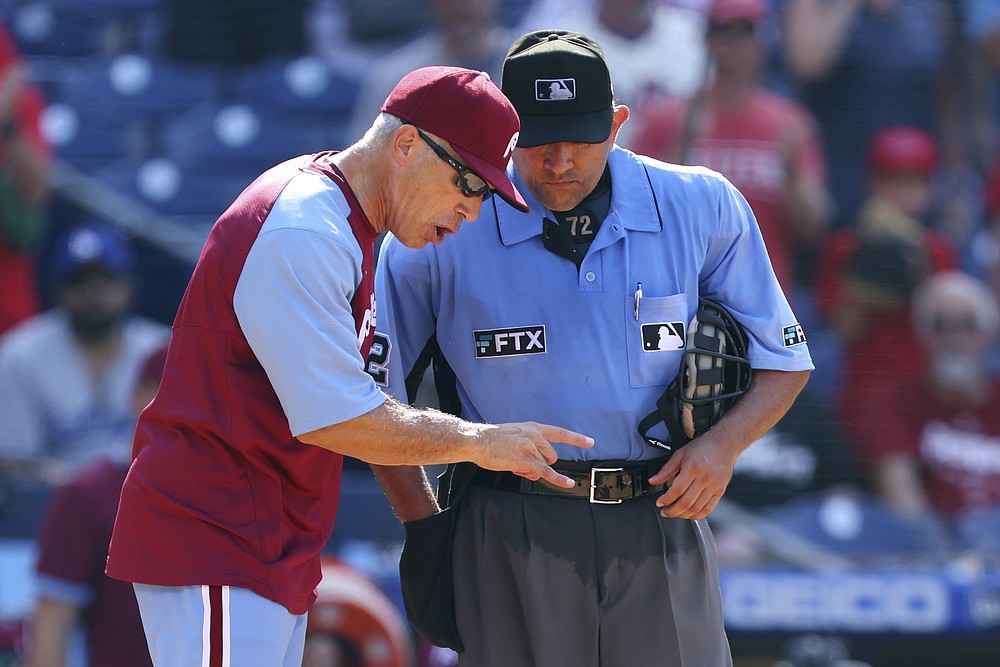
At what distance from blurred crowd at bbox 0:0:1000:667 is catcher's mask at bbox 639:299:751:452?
2.85 metres

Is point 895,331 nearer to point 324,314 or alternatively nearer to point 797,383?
point 797,383

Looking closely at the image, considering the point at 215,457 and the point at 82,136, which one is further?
the point at 82,136

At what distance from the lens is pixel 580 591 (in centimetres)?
259

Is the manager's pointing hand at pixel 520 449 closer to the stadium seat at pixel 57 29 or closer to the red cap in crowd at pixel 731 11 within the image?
the red cap in crowd at pixel 731 11

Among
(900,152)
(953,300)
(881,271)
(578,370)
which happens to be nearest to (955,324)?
(953,300)

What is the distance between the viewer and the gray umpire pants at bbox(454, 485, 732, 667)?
2588mm

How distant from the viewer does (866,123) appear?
5.95 m

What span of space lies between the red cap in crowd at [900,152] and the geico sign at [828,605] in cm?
202

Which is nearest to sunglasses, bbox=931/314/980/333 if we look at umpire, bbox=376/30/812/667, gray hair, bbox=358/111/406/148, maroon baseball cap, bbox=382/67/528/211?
umpire, bbox=376/30/812/667

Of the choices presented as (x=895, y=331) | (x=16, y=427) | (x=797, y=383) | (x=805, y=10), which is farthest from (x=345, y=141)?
(x=797, y=383)

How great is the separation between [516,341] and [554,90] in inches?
21.2

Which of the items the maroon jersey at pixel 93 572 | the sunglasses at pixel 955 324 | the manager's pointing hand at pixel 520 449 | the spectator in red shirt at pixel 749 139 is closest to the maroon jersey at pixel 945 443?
the sunglasses at pixel 955 324

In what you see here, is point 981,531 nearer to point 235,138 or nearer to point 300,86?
point 300,86

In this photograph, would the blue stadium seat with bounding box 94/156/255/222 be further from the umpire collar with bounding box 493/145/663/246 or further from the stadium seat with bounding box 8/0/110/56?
the umpire collar with bounding box 493/145/663/246
